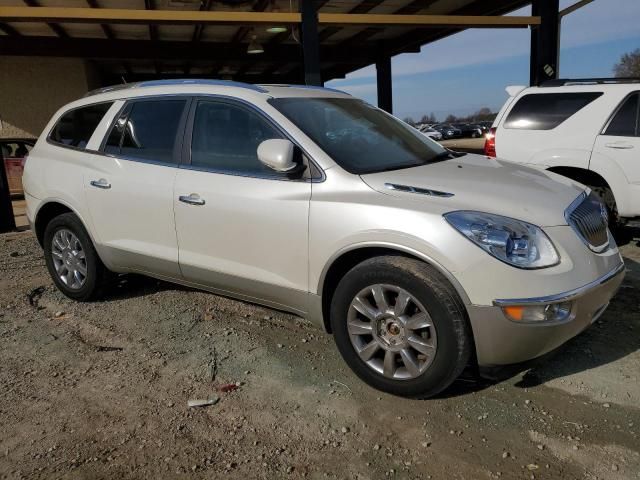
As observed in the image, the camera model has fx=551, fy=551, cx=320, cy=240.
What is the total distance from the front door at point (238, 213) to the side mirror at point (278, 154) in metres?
0.13

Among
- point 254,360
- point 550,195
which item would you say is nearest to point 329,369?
point 254,360

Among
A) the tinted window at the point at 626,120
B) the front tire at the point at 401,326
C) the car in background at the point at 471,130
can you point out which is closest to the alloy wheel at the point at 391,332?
the front tire at the point at 401,326

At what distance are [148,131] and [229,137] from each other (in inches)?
30.9

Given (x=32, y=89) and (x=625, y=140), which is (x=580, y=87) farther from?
(x=32, y=89)

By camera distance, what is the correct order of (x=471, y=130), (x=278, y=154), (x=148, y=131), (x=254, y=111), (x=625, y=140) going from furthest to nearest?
1. (x=471, y=130)
2. (x=625, y=140)
3. (x=148, y=131)
4. (x=254, y=111)
5. (x=278, y=154)

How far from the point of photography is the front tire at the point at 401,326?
108 inches

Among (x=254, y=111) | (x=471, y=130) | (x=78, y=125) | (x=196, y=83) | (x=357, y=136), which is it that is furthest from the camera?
(x=471, y=130)

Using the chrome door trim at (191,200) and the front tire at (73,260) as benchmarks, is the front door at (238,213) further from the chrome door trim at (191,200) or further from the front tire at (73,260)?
the front tire at (73,260)

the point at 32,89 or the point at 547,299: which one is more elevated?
the point at 32,89

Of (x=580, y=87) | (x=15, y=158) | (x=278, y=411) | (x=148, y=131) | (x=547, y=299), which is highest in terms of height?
(x=580, y=87)

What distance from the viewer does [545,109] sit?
6.25 metres

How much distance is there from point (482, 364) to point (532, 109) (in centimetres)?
445

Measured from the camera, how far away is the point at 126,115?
168 inches

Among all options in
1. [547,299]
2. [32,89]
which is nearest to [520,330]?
[547,299]
